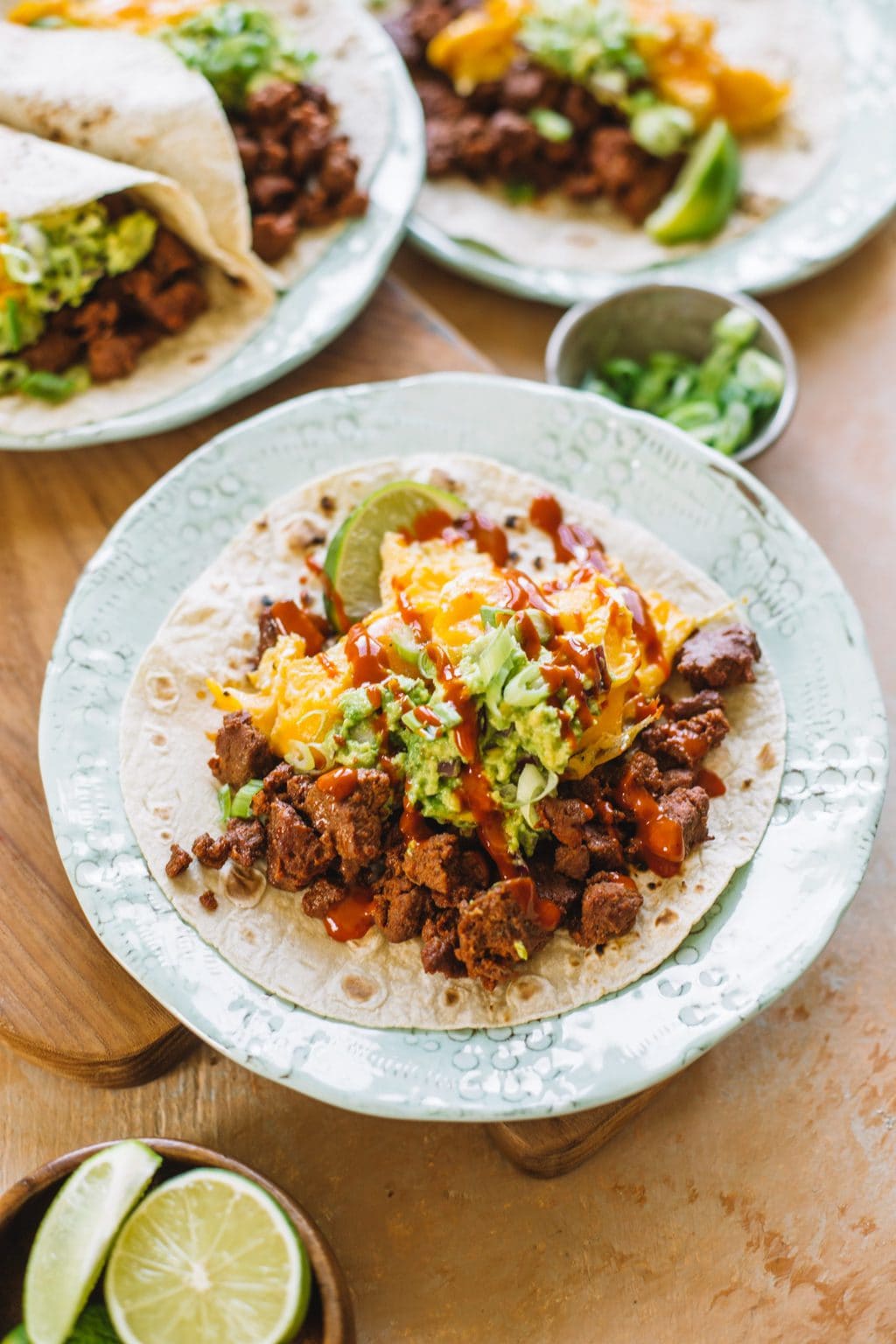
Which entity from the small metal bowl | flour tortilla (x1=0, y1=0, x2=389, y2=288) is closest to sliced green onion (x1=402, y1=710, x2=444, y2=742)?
the small metal bowl

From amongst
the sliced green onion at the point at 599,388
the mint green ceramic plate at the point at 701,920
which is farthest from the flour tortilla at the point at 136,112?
the sliced green onion at the point at 599,388

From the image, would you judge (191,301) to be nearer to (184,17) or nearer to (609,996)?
(184,17)

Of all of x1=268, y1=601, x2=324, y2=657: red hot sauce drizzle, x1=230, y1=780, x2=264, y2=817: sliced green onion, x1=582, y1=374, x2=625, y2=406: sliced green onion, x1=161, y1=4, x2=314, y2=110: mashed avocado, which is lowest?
x1=230, y1=780, x2=264, y2=817: sliced green onion

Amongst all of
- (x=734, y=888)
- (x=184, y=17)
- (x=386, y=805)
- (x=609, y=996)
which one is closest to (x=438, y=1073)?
(x=609, y=996)

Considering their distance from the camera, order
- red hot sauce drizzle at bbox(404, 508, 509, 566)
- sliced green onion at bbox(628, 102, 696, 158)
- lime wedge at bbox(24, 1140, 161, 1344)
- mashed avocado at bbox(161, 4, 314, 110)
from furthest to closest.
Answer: sliced green onion at bbox(628, 102, 696, 158)
mashed avocado at bbox(161, 4, 314, 110)
red hot sauce drizzle at bbox(404, 508, 509, 566)
lime wedge at bbox(24, 1140, 161, 1344)

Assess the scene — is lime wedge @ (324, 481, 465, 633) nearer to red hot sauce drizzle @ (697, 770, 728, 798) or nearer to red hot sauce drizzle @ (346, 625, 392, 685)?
red hot sauce drizzle @ (346, 625, 392, 685)

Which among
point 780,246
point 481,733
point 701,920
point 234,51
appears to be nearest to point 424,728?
point 481,733

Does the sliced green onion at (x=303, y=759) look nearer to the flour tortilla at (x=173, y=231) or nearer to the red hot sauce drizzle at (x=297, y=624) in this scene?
the red hot sauce drizzle at (x=297, y=624)
